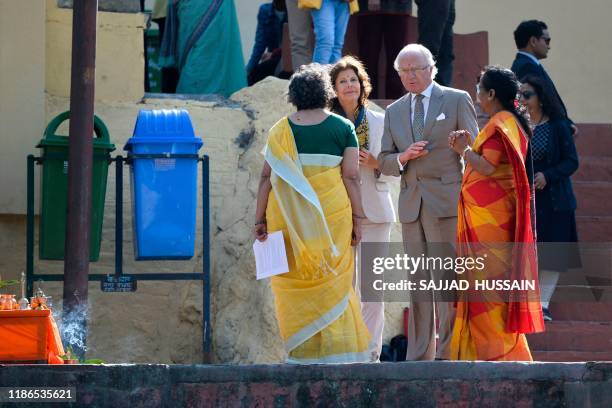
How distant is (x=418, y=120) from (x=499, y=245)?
878 mm

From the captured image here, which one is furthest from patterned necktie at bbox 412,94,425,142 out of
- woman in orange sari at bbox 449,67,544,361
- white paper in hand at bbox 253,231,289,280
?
white paper in hand at bbox 253,231,289,280

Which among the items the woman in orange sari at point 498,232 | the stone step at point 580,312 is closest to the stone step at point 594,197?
the stone step at point 580,312

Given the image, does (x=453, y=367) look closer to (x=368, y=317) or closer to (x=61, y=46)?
(x=368, y=317)

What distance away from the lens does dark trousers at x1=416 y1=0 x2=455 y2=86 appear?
1108 cm

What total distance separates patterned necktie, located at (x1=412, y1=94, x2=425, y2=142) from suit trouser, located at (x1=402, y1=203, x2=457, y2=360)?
0.38 m

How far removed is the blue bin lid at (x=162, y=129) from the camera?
30.8 feet

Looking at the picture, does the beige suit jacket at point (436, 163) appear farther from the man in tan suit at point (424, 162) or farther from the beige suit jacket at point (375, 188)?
the beige suit jacket at point (375, 188)

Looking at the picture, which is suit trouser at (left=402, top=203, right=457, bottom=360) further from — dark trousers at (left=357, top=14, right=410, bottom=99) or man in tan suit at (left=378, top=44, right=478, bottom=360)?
dark trousers at (left=357, top=14, right=410, bottom=99)

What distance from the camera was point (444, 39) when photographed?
11.3 m

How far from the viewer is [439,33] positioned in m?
11.1

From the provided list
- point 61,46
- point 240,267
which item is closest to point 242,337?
point 240,267

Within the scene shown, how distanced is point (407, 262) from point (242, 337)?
154cm

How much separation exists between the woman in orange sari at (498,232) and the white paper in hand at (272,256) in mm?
924

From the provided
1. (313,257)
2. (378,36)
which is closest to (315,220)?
(313,257)
